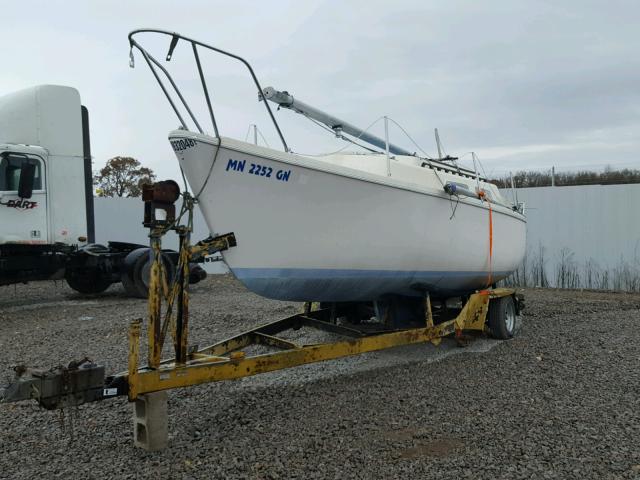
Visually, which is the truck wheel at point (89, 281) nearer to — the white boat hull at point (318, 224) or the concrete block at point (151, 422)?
the white boat hull at point (318, 224)

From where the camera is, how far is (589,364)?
18.3 ft

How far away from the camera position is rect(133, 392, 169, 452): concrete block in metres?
3.51

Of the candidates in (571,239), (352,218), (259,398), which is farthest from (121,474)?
(571,239)

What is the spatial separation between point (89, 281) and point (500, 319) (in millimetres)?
8009

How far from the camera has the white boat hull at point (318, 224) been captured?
13.9 feet

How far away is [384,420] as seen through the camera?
13.5 feet

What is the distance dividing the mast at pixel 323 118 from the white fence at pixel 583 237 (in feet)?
20.7

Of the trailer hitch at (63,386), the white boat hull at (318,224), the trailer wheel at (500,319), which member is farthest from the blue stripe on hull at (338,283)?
the trailer hitch at (63,386)

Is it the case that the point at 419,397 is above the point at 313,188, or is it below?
below

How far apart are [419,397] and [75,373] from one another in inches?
102

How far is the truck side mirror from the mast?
488 centimetres

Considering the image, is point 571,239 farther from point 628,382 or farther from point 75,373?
point 75,373

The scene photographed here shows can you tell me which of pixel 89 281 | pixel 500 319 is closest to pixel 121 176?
pixel 89 281

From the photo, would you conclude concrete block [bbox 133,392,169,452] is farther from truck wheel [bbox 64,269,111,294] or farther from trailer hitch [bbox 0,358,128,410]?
truck wheel [bbox 64,269,111,294]
